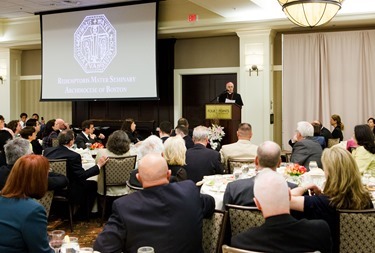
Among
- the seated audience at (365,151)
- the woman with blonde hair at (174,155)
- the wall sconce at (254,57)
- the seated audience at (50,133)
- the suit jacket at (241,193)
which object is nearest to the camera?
the suit jacket at (241,193)

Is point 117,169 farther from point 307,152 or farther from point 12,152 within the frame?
point 307,152

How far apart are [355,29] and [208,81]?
12.8ft

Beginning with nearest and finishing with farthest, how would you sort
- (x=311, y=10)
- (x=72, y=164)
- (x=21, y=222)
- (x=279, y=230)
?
(x=279, y=230) → (x=21, y=222) → (x=72, y=164) → (x=311, y=10)

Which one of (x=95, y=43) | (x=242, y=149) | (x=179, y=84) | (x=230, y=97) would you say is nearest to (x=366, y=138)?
(x=242, y=149)

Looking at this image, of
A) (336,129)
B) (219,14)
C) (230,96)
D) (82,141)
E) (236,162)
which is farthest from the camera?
(219,14)

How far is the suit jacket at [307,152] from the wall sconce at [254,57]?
5243 mm

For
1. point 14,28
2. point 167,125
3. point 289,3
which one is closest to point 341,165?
point 289,3

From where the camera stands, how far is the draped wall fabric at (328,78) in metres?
10.0

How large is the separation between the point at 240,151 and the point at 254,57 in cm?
541

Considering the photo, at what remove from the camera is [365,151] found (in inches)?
197

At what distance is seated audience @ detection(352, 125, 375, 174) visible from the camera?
4.94 meters

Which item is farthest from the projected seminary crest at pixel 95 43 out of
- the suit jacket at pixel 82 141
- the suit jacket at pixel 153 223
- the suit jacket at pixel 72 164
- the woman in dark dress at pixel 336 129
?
the suit jacket at pixel 153 223

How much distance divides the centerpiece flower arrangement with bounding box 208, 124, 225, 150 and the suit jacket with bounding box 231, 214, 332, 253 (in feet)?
19.6

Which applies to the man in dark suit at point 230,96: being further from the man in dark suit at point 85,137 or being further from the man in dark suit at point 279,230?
the man in dark suit at point 279,230
